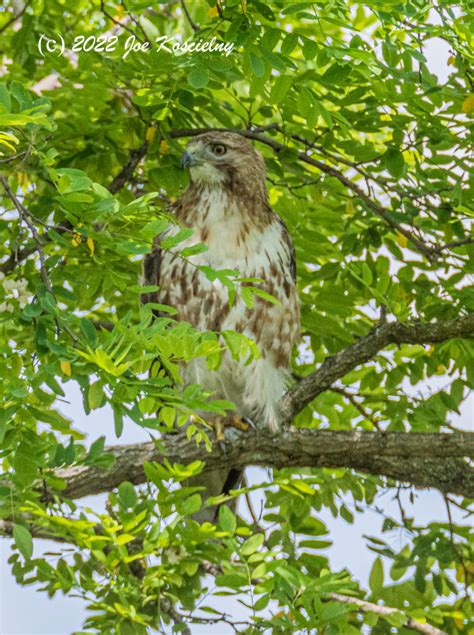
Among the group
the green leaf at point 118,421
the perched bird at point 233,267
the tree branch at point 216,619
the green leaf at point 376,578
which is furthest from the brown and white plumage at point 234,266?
the green leaf at point 118,421

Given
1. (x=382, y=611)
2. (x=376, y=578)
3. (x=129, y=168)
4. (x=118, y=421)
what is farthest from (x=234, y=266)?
(x=118, y=421)

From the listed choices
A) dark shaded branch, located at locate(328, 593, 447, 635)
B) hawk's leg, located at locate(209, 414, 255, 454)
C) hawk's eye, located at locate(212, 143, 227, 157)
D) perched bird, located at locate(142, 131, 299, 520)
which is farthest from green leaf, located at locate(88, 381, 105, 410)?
hawk's eye, located at locate(212, 143, 227, 157)

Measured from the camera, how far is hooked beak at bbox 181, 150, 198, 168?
211 inches

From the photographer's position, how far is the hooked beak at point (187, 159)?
5.35 meters

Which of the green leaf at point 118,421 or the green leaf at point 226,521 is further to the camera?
the green leaf at point 226,521

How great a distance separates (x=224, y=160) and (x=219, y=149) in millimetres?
64

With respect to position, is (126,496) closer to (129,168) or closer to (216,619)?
(216,619)

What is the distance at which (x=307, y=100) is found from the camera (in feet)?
14.5

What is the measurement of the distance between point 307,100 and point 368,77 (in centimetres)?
27

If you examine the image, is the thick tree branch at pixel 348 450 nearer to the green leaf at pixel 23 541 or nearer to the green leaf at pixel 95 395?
the green leaf at pixel 23 541

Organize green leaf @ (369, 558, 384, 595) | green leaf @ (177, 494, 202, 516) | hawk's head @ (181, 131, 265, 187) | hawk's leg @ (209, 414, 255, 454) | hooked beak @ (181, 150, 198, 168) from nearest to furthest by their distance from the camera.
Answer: green leaf @ (177, 494, 202, 516), green leaf @ (369, 558, 384, 595), hawk's leg @ (209, 414, 255, 454), hooked beak @ (181, 150, 198, 168), hawk's head @ (181, 131, 265, 187)

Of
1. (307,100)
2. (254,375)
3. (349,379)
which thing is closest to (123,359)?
(307,100)

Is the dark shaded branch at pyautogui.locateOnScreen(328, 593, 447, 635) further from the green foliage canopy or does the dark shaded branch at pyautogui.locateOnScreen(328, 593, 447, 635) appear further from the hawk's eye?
the hawk's eye

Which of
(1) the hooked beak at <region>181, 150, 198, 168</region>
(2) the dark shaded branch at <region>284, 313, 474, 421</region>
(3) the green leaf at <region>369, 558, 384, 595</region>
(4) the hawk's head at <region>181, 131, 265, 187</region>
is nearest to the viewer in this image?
(2) the dark shaded branch at <region>284, 313, 474, 421</region>
